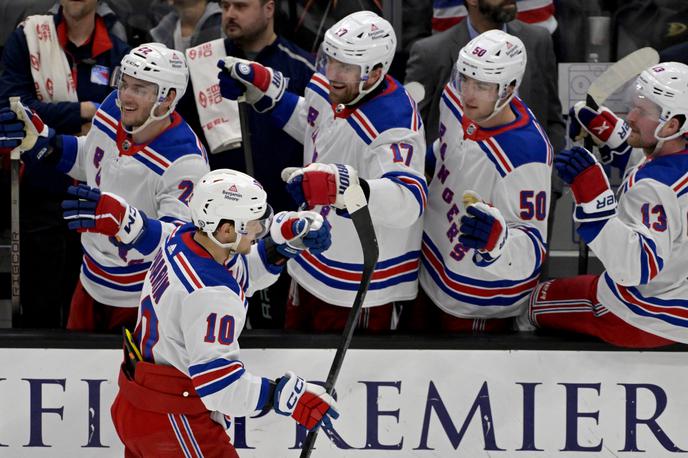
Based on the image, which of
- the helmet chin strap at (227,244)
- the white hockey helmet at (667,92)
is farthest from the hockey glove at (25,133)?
the white hockey helmet at (667,92)

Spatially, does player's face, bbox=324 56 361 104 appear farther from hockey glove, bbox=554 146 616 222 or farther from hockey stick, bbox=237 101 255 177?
hockey glove, bbox=554 146 616 222

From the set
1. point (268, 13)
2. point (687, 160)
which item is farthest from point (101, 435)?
point (687, 160)

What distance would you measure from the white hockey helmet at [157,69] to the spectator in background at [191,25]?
806mm

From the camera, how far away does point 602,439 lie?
4.11 m

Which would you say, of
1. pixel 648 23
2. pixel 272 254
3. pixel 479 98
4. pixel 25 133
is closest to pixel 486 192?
pixel 479 98

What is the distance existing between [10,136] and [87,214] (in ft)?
1.76

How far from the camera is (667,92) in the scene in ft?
12.9

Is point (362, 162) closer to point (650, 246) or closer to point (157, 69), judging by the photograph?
point (157, 69)

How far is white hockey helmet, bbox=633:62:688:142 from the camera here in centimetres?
390

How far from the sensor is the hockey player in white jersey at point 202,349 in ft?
10.9

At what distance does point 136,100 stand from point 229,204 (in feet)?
2.78

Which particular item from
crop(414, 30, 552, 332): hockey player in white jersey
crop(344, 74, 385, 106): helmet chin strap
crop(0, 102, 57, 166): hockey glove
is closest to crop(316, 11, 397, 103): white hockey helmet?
crop(344, 74, 385, 106): helmet chin strap

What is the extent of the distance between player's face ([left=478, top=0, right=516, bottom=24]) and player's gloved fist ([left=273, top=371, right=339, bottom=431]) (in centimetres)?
194

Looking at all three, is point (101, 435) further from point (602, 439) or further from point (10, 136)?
point (602, 439)
